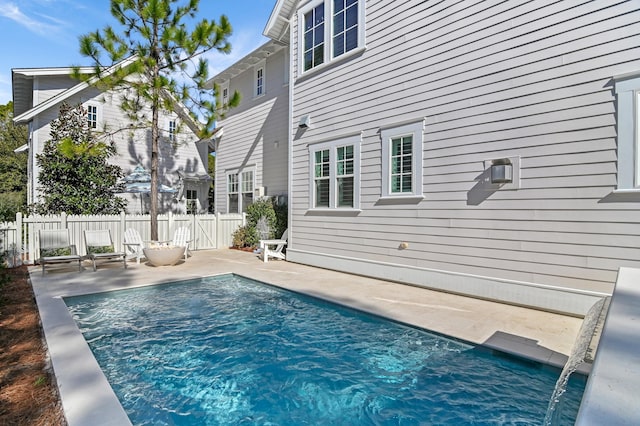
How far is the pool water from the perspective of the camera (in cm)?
280

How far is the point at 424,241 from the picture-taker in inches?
254

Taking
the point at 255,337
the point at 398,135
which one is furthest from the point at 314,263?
the point at 255,337

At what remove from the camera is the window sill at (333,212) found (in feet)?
25.6

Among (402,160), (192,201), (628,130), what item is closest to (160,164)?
(192,201)

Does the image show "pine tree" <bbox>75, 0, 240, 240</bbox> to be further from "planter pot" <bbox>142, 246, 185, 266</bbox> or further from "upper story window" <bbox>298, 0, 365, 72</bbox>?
"upper story window" <bbox>298, 0, 365, 72</bbox>

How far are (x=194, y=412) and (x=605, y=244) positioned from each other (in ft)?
16.9

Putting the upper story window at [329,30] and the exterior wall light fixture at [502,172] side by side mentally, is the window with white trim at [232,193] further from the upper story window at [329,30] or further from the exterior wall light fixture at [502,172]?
the exterior wall light fixture at [502,172]

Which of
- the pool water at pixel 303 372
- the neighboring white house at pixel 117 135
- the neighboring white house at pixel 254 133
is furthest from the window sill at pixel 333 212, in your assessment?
the neighboring white house at pixel 117 135

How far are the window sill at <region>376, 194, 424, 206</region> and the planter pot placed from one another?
5293 mm

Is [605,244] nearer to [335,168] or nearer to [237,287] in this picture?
[335,168]

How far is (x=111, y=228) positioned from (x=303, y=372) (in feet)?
29.6

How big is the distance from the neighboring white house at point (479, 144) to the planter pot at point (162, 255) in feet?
11.7

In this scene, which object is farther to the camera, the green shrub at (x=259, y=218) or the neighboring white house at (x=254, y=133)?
the neighboring white house at (x=254, y=133)

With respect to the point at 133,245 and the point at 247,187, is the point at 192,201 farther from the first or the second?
the point at 133,245
